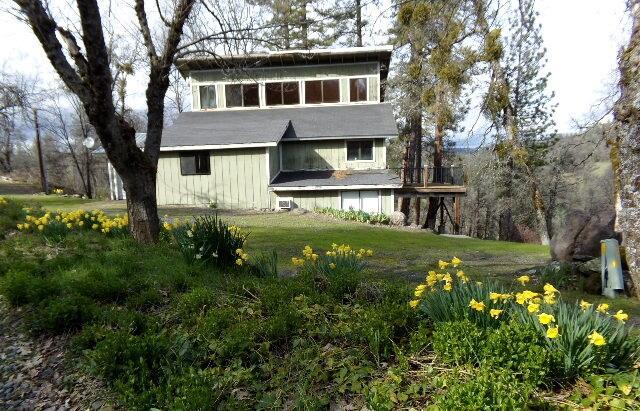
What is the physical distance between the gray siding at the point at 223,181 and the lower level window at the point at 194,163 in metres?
0.20

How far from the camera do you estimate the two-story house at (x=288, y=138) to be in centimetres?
1748

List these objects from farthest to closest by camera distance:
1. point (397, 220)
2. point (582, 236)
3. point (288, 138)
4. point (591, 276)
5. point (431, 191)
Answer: point (288, 138), point (431, 191), point (397, 220), point (582, 236), point (591, 276)

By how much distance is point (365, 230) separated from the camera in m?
13.4

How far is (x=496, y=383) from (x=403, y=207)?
21.6 metres

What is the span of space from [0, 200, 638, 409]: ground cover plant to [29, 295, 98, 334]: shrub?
0.01 metres

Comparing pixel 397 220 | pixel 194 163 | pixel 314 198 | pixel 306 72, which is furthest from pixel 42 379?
pixel 306 72

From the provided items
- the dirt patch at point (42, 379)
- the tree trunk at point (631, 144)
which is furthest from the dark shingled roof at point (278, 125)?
the dirt patch at point (42, 379)

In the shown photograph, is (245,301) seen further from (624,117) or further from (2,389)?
(624,117)

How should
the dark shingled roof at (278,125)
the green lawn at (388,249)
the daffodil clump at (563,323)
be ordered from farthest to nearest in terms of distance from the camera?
1. the dark shingled roof at (278,125)
2. the green lawn at (388,249)
3. the daffodil clump at (563,323)

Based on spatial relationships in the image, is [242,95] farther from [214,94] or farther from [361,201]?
[361,201]

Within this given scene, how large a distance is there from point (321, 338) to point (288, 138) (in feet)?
53.0

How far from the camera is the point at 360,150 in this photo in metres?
19.0

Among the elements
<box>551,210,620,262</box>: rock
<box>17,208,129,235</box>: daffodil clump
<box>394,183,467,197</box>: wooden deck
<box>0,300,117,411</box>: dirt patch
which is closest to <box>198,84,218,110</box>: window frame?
<box>394,183,467,197</box>: wooden deck

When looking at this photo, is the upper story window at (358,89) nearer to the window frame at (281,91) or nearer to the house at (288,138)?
the house at (288,138)
